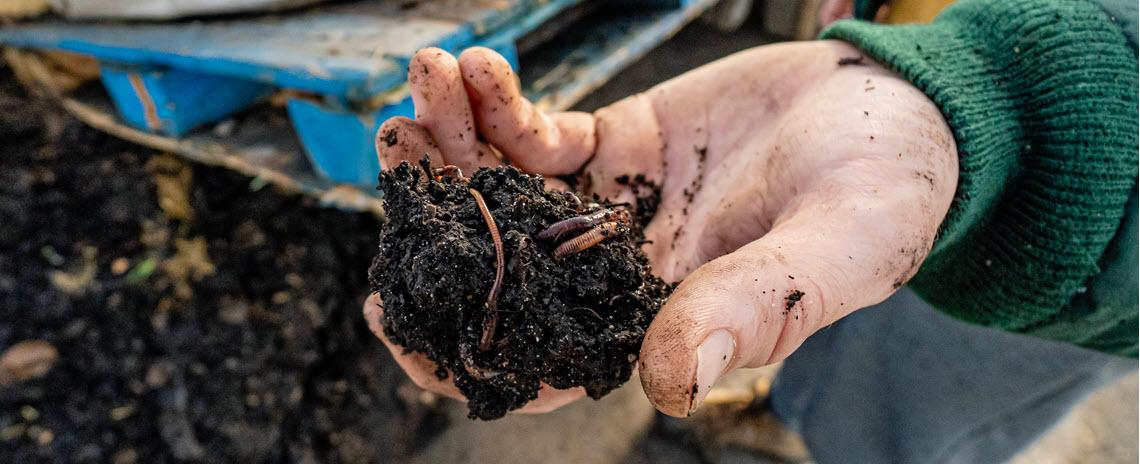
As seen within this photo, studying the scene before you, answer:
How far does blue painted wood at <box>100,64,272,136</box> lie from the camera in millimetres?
2955

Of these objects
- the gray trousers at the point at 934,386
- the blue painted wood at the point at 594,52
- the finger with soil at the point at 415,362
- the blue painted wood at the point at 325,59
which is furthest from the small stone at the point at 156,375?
the gray trousers at the point at 934,386

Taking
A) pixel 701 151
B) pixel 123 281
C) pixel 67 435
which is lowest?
pixel 67 435

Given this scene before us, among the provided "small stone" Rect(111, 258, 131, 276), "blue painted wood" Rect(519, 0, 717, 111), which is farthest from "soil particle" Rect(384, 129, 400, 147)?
"small stone" Rect(111, 258, 131, 276)

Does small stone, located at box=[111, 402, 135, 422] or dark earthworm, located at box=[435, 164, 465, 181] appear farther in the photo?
small stone, located at box=[111, 402, 135, 422]

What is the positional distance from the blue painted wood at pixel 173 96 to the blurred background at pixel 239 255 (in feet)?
0.04

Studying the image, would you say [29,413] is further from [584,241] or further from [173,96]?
[584,241]

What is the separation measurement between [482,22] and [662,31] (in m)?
1.44

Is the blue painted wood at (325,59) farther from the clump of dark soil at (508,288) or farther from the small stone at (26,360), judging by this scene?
the small stone at (26,360)

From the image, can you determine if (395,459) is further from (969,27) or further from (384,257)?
(969,27)

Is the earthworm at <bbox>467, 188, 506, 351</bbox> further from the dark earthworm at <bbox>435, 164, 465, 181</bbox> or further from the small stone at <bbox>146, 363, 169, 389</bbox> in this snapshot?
the small stone at <bbox>146, 363, 169, 389</bbox>

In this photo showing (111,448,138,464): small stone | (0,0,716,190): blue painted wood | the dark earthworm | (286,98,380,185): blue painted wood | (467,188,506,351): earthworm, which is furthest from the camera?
(111,448,138,464): small stone

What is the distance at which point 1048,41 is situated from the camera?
153cm

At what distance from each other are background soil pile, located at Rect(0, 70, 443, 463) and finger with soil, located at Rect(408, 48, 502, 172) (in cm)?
164

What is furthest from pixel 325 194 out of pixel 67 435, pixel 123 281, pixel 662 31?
pixel 662 31
